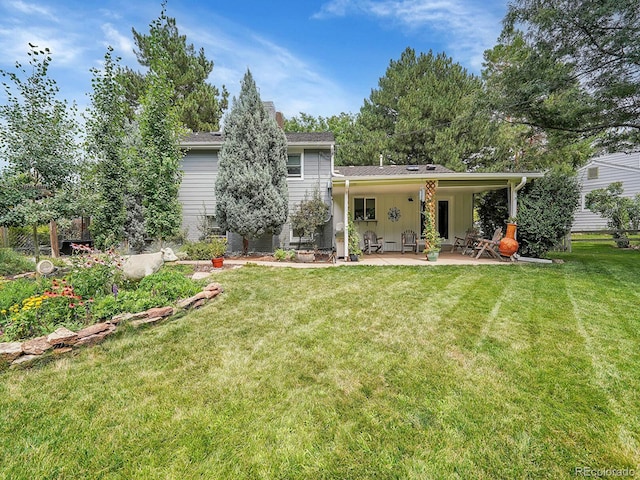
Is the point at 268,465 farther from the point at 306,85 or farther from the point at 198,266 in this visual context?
the point at 306,85

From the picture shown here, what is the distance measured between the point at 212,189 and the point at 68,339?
8777 millimetres

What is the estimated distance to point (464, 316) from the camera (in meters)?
3.93

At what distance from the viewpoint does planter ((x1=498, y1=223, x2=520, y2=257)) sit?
7953 mm

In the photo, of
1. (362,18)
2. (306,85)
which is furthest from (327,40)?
(306,85)

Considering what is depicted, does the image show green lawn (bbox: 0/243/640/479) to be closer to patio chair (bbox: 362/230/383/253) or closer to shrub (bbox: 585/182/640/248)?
patio chair (bbox: 362/230/383/253)

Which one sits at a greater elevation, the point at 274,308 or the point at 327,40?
the point at 327,40

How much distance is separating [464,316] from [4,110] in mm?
7579

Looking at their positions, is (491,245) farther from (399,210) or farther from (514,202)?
(399,210)

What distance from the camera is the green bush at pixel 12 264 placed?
6.27 m

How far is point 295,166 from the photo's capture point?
1095cm

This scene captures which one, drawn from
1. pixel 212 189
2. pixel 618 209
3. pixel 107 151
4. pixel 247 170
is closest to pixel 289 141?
pixel 247 170

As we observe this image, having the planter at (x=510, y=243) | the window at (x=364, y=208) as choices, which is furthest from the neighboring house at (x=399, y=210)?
the planter at (x=510, y=243)

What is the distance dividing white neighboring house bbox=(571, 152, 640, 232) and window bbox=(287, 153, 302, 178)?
1537cm

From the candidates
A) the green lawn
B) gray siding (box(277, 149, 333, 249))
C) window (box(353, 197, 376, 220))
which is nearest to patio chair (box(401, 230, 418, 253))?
window (box(353, 197, 376, 220))
